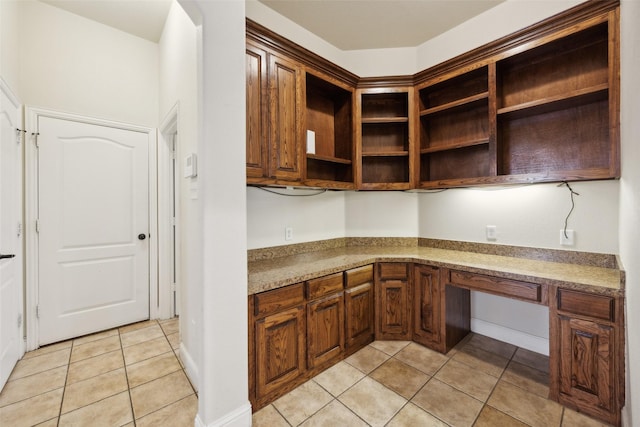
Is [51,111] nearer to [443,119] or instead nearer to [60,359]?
[60,359]

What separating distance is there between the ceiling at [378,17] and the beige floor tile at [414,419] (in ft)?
10.1

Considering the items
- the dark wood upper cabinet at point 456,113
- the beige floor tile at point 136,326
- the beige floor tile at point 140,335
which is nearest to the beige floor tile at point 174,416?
the beige floor tile at point 140,335

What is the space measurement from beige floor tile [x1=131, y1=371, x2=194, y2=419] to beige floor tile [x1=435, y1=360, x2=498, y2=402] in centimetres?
187

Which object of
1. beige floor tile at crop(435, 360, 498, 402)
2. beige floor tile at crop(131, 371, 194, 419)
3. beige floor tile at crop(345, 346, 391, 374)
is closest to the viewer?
beige floor tile at crop(131, 371, 194, 419)

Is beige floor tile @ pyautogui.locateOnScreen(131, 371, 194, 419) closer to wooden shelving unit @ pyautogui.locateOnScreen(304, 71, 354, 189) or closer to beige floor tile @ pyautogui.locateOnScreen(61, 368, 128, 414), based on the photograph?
beige floor tile @ pyautogui.locateOnScreen(61, 368, 128, 414)

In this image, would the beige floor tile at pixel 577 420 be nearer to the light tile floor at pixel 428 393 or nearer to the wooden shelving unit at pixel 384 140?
the light tile floor at pixel 428 393

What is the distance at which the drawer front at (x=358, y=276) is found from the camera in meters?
2.24

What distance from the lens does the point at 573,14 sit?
184cm

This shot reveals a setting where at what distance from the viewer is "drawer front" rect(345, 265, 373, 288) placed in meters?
2.24

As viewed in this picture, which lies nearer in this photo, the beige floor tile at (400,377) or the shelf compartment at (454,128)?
the beige floor tile at (400,377)

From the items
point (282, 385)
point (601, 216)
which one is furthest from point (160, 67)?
point (601, 216)

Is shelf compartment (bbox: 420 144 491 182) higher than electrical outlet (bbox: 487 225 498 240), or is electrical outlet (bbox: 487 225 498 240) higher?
shelf compartment (bbox: 420 144 491 182)

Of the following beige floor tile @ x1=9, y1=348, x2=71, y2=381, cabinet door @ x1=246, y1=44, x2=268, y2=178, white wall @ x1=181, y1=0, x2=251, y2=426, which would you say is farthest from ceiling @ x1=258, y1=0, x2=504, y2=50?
beige floor tile @ x1=9, y1=348, x2=71, y2=381

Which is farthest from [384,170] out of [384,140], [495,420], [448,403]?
[495,420]
